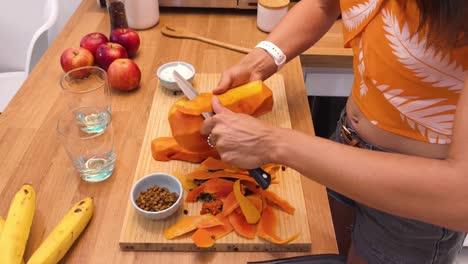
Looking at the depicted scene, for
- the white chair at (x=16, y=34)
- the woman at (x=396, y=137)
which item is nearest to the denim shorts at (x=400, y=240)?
the woman at (x=396, y=137)

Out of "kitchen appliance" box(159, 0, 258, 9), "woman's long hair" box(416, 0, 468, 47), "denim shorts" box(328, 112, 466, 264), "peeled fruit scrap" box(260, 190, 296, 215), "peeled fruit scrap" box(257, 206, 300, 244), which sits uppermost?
"woman's long hair" box(416, 0, 468, 47)

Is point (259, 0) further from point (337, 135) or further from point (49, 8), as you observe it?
point (49, 8)

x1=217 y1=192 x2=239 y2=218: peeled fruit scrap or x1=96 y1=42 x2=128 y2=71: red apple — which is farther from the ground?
x1=96 y1=42 x2=128 y2=71: red apple

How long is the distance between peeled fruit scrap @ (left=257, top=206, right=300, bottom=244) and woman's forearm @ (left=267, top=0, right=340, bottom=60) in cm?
45

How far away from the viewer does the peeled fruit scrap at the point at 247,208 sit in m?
0.78

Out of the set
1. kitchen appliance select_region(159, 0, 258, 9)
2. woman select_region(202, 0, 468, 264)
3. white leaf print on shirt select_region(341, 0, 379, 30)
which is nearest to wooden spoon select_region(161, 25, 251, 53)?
kitchen appliance select_region(159, 0, 258, 9)

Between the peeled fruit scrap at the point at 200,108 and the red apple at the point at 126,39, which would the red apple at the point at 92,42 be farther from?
→ the peeled fruit scrap at the point at 200,108

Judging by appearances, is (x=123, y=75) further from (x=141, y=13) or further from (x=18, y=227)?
(x=18, y=227)

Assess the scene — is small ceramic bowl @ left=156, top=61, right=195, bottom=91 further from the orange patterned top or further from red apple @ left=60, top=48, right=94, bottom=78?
the orange patterned top

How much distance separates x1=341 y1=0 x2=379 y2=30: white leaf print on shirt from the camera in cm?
77

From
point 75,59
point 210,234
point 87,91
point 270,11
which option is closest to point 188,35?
point 270,11

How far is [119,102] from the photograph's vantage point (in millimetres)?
1115

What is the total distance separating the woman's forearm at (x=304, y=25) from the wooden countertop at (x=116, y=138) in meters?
0.15

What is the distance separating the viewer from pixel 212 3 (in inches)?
59.1
